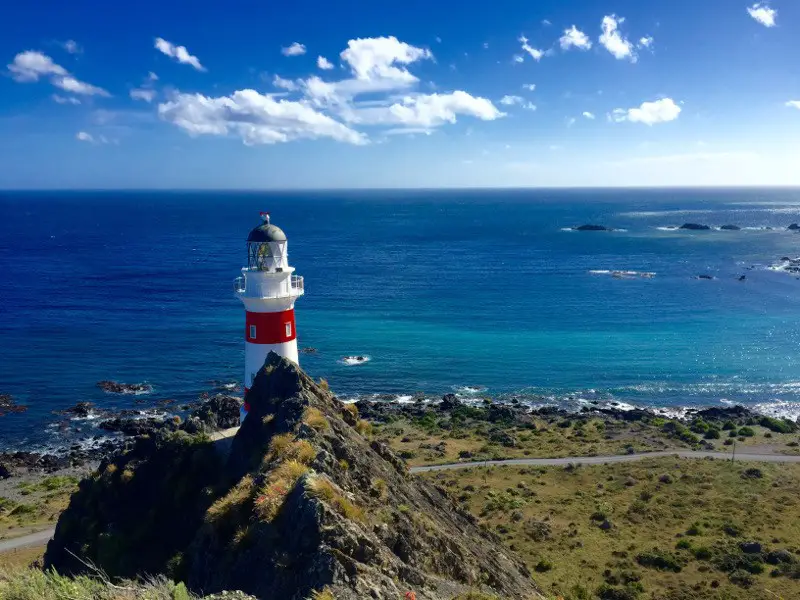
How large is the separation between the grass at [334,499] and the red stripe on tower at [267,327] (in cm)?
1386

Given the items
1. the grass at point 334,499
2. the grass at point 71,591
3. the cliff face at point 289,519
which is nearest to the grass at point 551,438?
the cliff face at point 289,519

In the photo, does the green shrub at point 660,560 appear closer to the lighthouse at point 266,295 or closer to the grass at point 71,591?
the lighthouse at point 266,295

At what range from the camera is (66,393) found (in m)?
59.8

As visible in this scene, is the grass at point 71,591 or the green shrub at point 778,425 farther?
the green shrub at point 778,425

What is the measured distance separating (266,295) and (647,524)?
24846 mm

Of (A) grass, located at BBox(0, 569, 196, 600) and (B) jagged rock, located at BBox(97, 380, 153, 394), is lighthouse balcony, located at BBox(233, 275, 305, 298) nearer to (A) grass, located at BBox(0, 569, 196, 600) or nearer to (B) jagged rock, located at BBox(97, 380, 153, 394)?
(A) grass, located at BBox(0, 569, 196, 600)

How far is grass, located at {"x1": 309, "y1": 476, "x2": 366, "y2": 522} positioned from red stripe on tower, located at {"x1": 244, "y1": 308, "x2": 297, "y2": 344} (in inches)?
546

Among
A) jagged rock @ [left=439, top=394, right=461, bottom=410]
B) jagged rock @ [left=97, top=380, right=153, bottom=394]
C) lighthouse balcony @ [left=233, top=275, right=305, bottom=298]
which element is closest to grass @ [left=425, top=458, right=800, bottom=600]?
jagged rock @ [left=439, top=394, right=461, bottom=410]

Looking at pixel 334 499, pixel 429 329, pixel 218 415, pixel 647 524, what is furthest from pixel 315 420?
pixel 429 329

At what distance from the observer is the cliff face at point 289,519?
11234 millimetres

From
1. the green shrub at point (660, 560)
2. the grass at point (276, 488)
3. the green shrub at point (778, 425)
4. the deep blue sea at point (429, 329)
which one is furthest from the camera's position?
the deep blue sea at point (429, 329)

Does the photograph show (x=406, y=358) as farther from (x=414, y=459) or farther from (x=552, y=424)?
(x=414, y=459)

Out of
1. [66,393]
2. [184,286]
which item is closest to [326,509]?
[66,393]

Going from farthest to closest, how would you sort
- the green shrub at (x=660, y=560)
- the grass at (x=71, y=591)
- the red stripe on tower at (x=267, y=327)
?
1. the green shrub at (x=660, y=560)
2. the red stripe on tower at (x=267, y=327)
3. the grass at (x=71, y=591)
